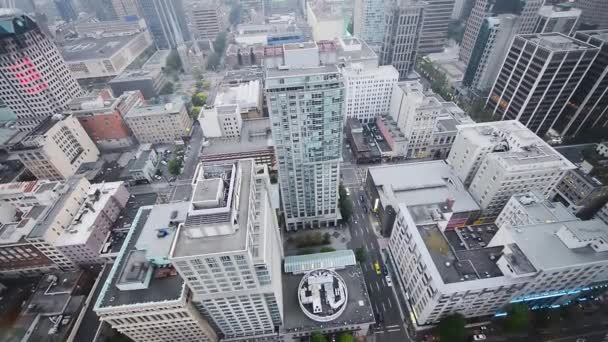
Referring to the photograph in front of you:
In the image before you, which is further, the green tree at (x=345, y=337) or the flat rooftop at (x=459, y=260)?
the green tree at (x=345, y=337)

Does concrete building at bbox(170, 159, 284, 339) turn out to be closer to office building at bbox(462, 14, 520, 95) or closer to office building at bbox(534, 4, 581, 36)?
office building at bbox(462, 14, 520, 95)

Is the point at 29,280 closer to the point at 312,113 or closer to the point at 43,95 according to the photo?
the point at 43,95

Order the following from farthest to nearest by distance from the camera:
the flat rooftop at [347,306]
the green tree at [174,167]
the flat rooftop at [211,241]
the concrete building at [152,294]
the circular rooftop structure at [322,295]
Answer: the green tree at [174,167] → the circular rooftop structure at [322,295] → the flat rooftop at [347,306] → the concrete building at [152,294] → the flat rooftop at [211,241]

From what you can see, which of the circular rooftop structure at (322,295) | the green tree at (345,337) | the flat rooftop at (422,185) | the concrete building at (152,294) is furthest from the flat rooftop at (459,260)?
the concrete building at (152,294)

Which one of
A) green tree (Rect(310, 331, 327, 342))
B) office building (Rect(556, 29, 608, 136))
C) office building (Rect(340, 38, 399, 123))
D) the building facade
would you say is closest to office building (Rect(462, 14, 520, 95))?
office building (Rect(556, 29, 608, 136))

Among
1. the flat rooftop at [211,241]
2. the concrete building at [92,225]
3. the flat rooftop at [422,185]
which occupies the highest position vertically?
the flat rooftop at [422,185]

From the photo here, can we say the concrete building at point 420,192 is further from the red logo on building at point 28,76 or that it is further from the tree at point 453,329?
the red logo on building at point 28,76
